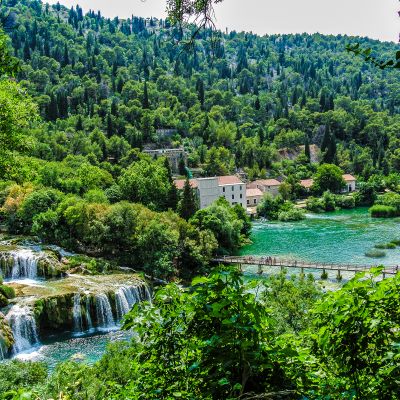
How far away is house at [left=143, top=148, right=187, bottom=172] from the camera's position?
8281 centimetres

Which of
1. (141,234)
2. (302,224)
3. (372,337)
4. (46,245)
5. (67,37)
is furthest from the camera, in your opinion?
(67,37)

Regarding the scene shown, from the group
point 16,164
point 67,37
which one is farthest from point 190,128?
point 16,164

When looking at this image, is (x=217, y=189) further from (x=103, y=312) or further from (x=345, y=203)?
(x=103, y=312)

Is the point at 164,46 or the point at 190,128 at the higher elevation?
the point at 164,46

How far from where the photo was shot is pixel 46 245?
126ft

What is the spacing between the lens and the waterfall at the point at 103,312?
1056 inches

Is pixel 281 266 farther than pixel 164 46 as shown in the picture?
No

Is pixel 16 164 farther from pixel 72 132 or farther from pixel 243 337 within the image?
pixel 72 132

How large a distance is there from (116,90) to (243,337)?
375ft

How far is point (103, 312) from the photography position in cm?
2700

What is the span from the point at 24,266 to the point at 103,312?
8.91m

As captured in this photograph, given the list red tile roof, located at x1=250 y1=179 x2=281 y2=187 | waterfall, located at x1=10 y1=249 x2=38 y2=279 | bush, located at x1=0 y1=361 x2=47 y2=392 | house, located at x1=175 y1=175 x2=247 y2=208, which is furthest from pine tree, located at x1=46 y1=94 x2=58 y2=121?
bush, located at x1=0 y1=361 x2=47 y2=392

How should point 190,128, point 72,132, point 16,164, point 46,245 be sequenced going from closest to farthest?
1. point 16,164
2. point 46,245
3. point 72,132
4. point 190,128

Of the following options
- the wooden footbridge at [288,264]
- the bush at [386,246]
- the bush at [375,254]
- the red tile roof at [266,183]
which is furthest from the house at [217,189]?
the bush at [375,254]
